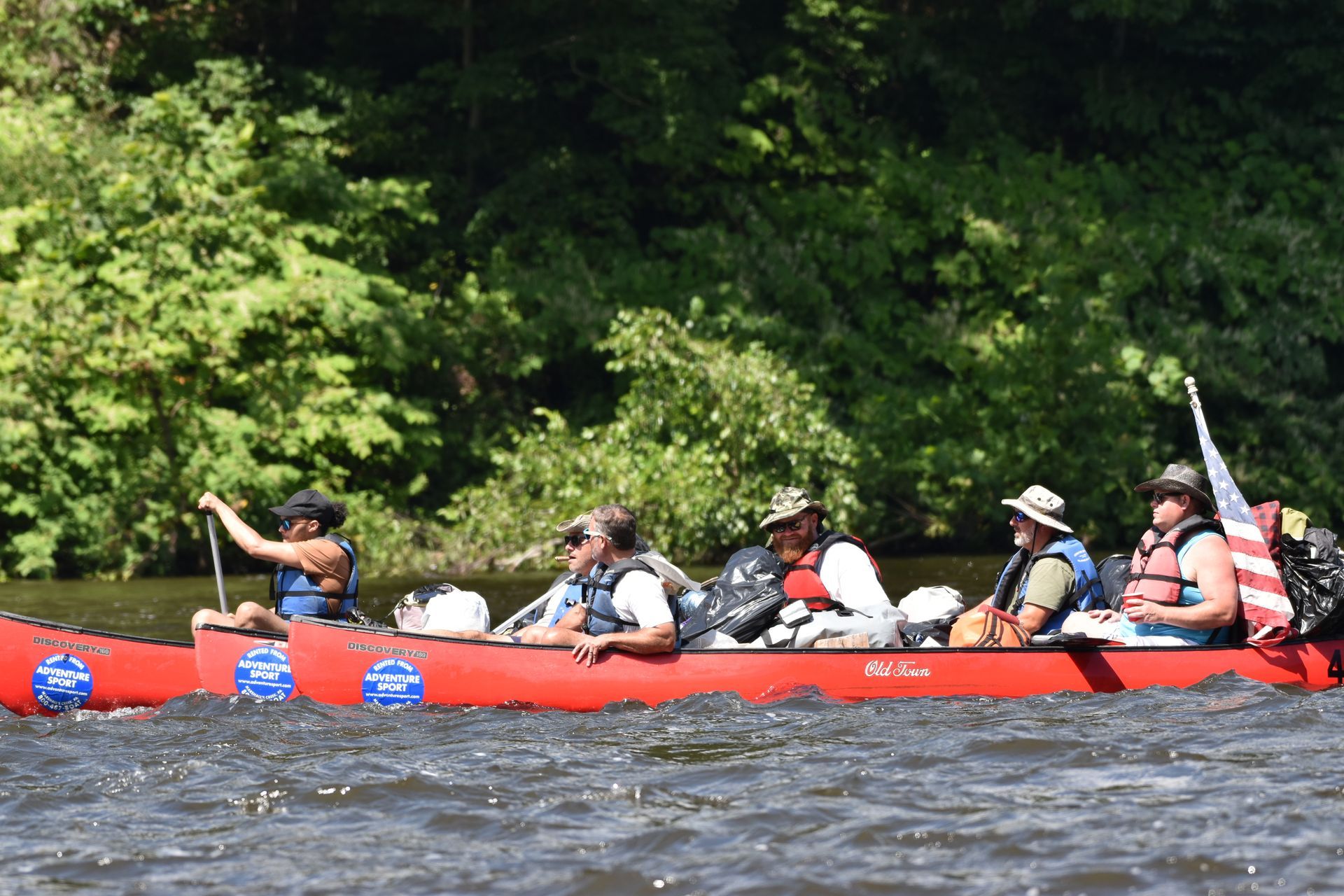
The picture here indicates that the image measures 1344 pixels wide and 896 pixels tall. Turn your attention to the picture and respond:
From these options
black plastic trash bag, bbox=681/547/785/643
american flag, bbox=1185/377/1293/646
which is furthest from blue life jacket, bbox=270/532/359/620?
american flag, bbox=1185/377/1293/646

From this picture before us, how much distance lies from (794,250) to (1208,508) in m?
11.0

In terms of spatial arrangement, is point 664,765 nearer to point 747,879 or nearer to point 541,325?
point 747,879

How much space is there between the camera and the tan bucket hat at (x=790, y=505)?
7633mm

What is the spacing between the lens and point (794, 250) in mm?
17938

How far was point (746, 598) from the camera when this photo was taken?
7680mm

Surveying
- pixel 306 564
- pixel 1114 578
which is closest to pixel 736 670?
pixel 1114 578

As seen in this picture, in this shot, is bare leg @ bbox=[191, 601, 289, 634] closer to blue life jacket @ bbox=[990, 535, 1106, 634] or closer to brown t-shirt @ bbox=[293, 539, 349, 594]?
brown t-shirt @ bbox=[293, 539, 349, 594]

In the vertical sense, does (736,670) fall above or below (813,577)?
below

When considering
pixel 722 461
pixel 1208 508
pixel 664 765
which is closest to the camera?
pixel 664 765

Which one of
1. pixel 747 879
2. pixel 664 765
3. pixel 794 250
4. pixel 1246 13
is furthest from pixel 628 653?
pixel 1246 13

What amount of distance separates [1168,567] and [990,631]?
2.86ft

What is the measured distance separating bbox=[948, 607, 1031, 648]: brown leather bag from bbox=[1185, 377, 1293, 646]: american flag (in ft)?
3.33

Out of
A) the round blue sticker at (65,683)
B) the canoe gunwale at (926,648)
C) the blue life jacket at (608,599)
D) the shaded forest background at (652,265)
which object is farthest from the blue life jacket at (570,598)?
the shaded forest background at (652,265)

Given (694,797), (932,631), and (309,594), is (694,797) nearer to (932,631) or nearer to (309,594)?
(932,631)
